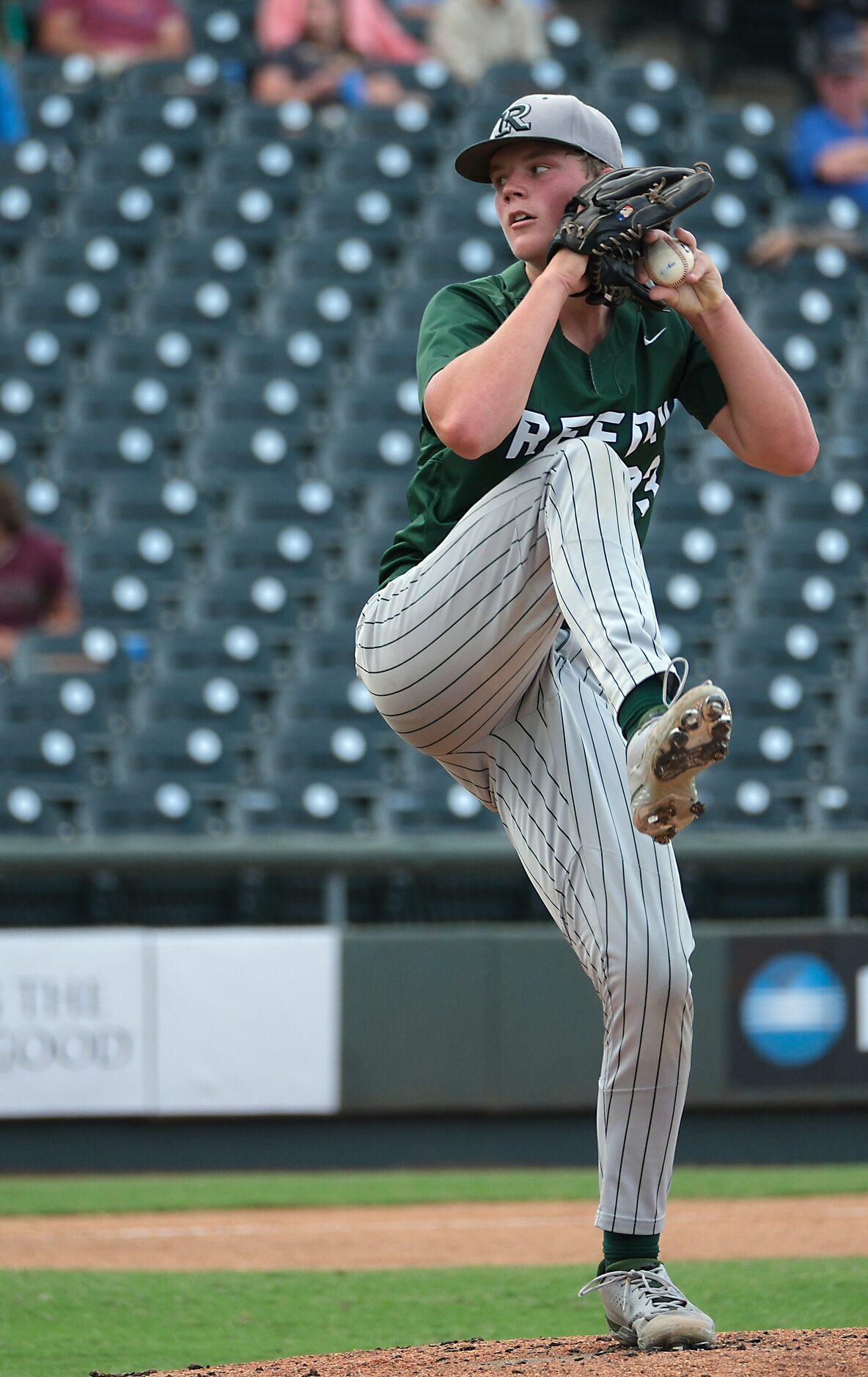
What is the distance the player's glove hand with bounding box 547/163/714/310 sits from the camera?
8.24 feet

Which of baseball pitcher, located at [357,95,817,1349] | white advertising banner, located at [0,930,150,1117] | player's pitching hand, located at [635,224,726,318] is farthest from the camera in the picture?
white advertising banner, located at [0,930,150,1117]

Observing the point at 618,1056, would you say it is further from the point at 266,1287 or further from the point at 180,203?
the point at 180,203

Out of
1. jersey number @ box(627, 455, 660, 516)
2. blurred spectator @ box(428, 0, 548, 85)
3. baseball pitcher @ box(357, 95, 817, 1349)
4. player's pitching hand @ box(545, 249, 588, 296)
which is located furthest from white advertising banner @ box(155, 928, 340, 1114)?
blurred spectator @ box(428, 0, 548, 85)

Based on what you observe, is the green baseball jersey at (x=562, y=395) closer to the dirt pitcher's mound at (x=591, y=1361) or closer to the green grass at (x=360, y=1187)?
the dirt pitcher's mound at (x=591, y=1361)

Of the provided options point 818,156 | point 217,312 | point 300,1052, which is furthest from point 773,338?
point 300,1052

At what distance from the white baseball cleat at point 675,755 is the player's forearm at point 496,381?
45 centimetres

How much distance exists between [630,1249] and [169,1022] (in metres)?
3.69

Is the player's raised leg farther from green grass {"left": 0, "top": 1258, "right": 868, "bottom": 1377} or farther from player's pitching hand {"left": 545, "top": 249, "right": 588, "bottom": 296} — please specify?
green grass {"left": 0, "top": 1258, "right": 868, "bottom": 1377}

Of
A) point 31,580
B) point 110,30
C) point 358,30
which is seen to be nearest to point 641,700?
point 31,580

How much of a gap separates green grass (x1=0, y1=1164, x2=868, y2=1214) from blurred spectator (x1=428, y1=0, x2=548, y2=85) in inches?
237

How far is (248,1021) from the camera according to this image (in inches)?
243

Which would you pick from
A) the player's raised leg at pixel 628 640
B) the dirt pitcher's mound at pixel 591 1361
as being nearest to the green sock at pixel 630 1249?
the dirt pitcher's mound at pixel 591 1361

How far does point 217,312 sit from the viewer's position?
866 cm

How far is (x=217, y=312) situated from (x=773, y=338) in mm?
2715
